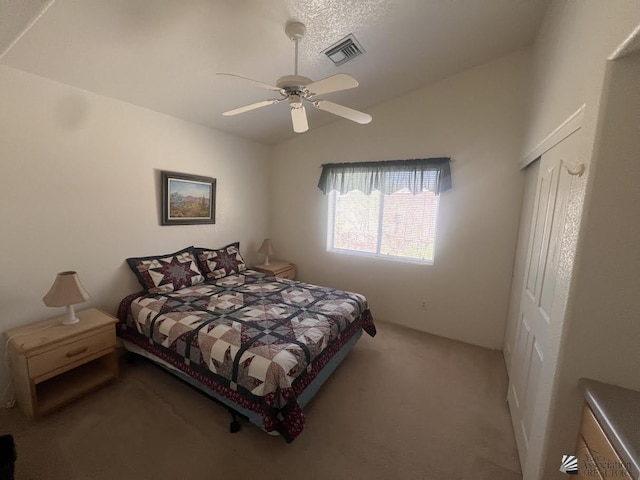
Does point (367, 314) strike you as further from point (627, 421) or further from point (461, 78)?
point (461, 78)

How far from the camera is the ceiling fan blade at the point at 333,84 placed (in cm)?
150

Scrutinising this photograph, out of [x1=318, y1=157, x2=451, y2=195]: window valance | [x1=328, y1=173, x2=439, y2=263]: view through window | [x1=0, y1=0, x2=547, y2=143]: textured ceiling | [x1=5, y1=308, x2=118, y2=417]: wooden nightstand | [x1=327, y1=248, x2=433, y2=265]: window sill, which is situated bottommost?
[x1=5, y1=308, x2=118, y2=417]: wooden nightstand

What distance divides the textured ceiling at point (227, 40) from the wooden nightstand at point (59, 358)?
71.2 inches

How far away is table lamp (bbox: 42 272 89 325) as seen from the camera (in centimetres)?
184

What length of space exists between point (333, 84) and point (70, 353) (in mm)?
2580

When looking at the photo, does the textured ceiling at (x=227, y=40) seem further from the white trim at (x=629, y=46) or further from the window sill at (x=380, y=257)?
the window sill at (x=380, y=257)

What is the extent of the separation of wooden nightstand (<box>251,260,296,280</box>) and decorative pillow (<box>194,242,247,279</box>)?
14.0 inches

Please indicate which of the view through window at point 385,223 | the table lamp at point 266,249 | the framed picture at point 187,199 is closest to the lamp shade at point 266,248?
the table lamp at point 266,249

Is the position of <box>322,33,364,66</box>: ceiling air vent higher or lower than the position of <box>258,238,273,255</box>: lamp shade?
higher

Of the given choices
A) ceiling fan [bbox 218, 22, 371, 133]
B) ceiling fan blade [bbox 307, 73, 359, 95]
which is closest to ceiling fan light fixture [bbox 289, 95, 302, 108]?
ceiling fan [bbox 218, 22, 371, 133]

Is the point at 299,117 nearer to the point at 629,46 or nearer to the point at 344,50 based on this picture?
the point at 344,50

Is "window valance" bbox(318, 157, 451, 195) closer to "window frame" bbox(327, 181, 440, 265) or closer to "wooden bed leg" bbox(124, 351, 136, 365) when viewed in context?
"window frame" bbox(327, 181, 440, 265)

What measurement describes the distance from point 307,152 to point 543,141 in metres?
2.77

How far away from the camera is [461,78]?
110 inches
